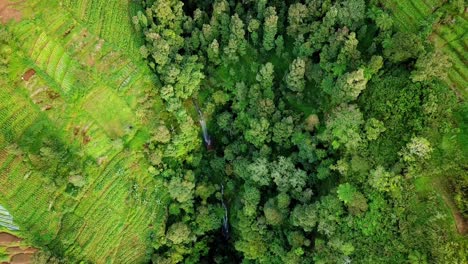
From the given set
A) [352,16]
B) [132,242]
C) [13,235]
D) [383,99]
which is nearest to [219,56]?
[352,16]

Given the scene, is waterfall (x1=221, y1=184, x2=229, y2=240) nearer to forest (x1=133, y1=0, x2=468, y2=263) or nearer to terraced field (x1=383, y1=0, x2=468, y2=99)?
forest (x1=133, y1=0, x2=468, y2=263)

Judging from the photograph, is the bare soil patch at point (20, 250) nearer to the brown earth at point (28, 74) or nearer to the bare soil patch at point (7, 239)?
the bare soil patch at point (7, 239)

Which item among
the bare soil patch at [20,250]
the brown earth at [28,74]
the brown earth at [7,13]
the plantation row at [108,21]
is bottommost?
the bare soil patch at [20,250]

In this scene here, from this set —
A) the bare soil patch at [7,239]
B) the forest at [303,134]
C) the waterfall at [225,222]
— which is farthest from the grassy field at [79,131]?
the waterfall at [225,222]

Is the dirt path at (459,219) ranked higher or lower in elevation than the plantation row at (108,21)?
lower

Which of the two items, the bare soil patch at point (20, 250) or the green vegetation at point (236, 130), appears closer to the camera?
the green vegetation at point (236, 130)

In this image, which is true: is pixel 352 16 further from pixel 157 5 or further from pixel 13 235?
pixel 13 235

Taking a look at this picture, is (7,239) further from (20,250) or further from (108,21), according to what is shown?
(108,21)
